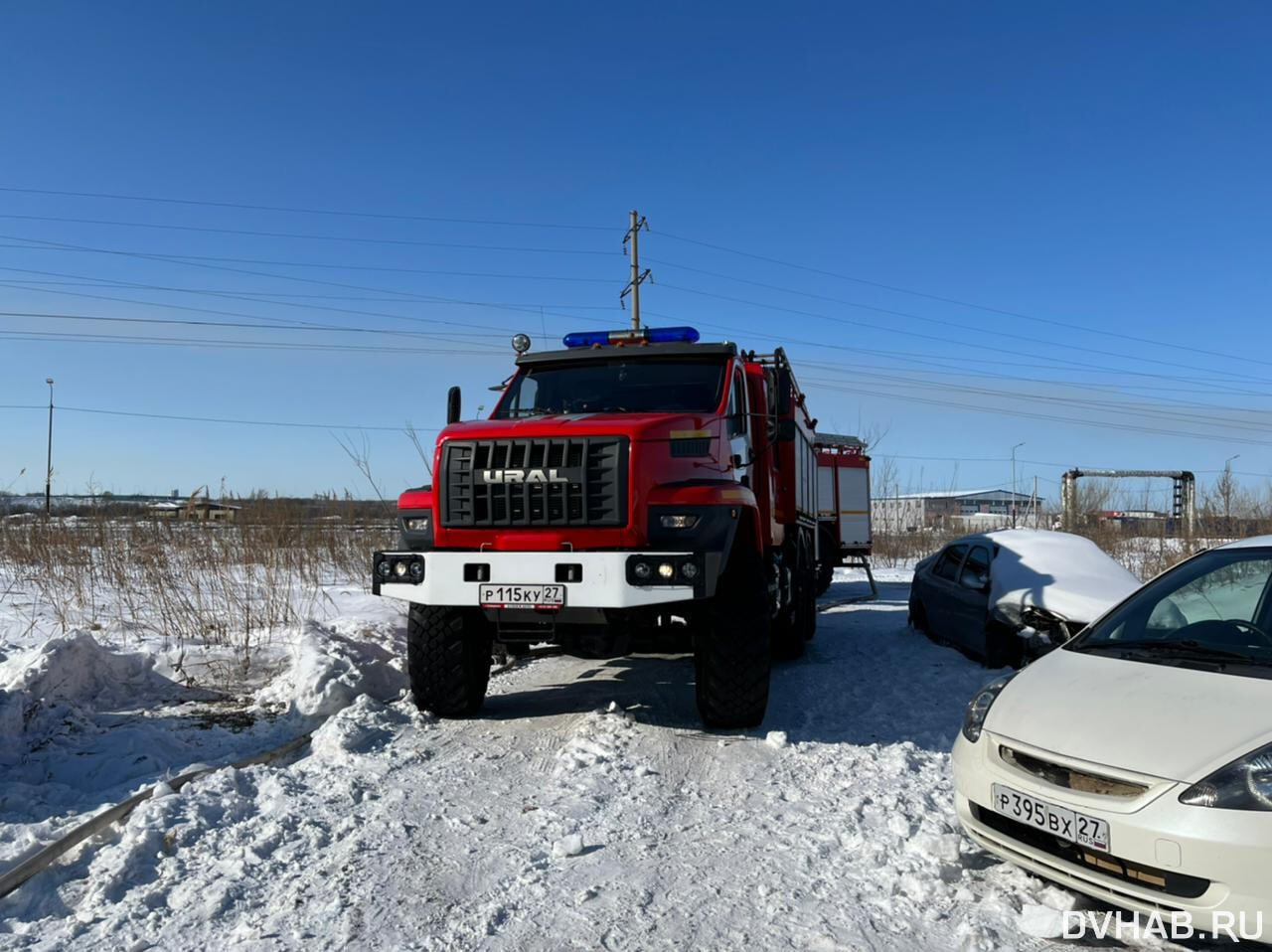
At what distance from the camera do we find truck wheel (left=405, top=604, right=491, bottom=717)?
596 cm

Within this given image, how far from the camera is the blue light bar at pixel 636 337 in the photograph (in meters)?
7.41

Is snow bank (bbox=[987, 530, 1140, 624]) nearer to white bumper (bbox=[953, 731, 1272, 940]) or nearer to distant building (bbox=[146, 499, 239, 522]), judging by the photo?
white bumper (bbox=[953, 731, 1272, 940])

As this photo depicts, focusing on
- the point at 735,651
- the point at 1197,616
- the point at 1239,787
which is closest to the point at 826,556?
the point at 735,651

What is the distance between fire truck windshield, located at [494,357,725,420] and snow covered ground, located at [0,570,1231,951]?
7.32ft

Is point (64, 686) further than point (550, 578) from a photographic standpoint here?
Yes

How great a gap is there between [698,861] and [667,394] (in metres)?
3.70

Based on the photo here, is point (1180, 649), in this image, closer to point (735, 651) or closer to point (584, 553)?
point (735, 651)

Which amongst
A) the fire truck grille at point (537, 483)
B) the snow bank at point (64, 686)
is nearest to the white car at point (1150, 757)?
the fire truck grille at point (537, 483)

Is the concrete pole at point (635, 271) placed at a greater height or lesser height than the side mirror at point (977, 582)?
greater

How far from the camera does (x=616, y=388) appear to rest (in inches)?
270

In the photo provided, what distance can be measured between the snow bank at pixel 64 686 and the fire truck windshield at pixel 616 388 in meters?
3.41

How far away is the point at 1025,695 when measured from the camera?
3771 mm

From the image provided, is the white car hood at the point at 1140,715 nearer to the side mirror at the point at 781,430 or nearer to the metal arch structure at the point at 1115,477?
the side mirror at the point at 781,430

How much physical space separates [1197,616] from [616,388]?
4108mm
